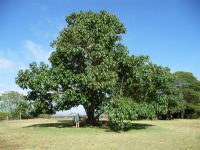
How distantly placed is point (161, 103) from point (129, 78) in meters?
3.80

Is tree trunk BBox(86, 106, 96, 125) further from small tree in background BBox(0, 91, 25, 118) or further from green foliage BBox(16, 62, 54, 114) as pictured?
small tree in background BBox(0, 91, 25, 118)

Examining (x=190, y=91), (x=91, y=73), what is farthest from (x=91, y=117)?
(x=190, y=91)

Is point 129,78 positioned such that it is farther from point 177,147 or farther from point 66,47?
point 177,147

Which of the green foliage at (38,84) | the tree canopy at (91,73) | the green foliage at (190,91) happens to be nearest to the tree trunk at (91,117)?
the tree canopy at (91,73)

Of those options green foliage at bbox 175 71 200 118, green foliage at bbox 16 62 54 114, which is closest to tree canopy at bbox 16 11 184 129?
green foliage at bbox 16 62 54 114

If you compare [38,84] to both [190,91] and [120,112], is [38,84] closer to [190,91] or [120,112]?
[120,112]

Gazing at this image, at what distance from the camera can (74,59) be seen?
29.6 metres

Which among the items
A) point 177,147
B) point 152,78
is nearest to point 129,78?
point 152,78

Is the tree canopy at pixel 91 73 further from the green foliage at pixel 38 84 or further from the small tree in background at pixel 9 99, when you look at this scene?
the small tree in background at pixel 9 99

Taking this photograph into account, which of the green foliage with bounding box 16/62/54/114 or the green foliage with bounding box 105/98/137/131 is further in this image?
the green foliage with bounding box 16/62/54/114

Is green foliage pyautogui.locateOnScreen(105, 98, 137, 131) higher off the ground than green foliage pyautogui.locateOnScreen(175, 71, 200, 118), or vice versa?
green foliage pyautogui.locateOnScreen(175, 71, 200, 118)

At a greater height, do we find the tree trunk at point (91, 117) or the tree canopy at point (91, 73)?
the tree canopy at point (91, 73)

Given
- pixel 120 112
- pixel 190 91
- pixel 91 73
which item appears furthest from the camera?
pixel 190 91

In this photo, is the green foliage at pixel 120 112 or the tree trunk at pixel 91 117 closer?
the green foliage at pixel 120 112
